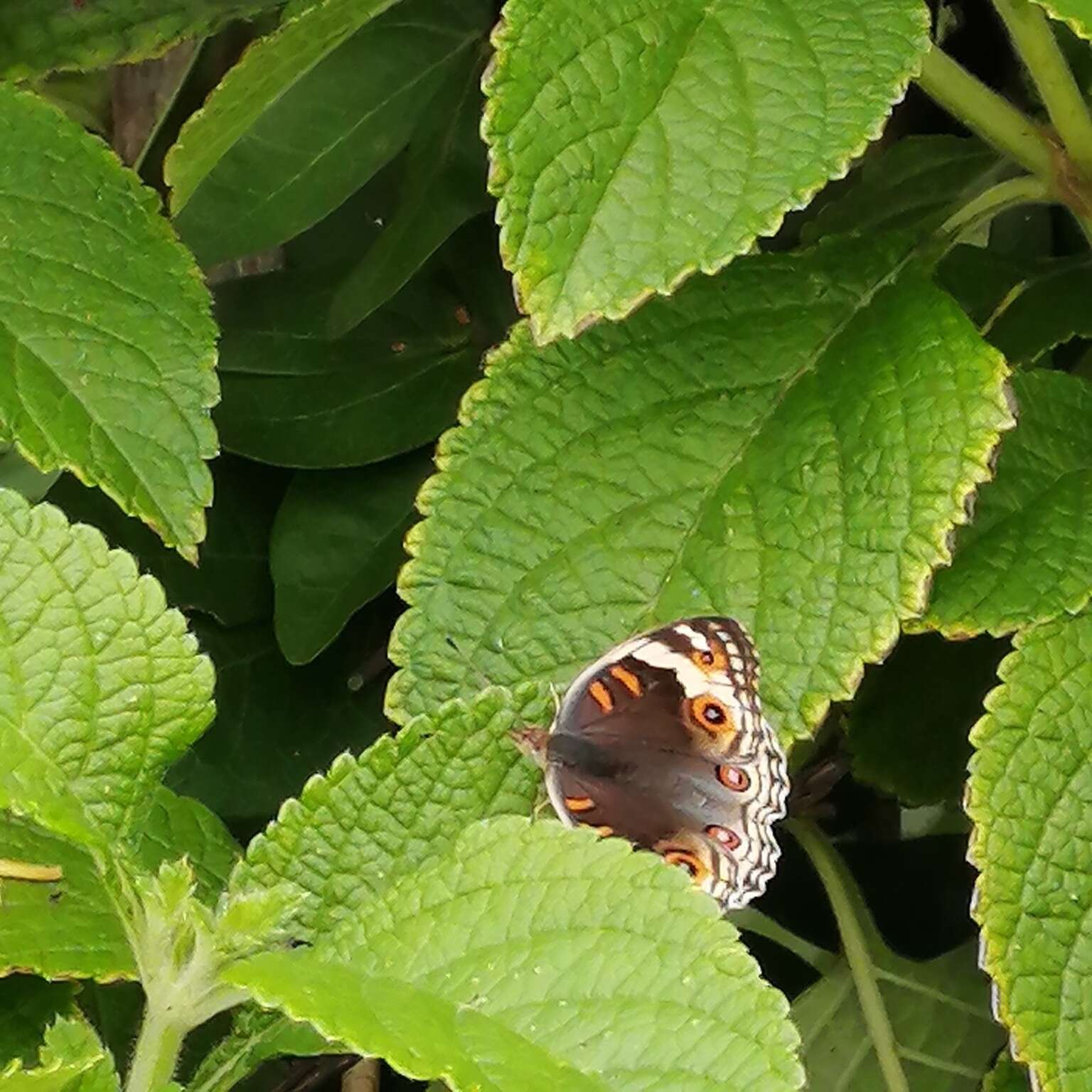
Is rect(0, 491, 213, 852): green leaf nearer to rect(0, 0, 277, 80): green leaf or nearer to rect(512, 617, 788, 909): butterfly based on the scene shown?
rect(512, 617, 788, 909): butterfly

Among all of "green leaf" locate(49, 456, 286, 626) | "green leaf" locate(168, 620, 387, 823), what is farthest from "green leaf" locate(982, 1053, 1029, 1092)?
"green leaf" locate(49, 456, 286, 626)

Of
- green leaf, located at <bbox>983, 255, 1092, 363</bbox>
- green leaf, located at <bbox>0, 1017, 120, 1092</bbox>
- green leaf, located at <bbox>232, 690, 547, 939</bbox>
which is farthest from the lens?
green leaf, located at <bbox>983, 255, 1092, 363</bbox>

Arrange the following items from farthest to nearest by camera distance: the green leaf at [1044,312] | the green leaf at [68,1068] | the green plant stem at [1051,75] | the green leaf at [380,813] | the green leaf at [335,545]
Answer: the green leaf at [335,545] < the green leaf at [1044,312] < the green plant stem at [1051,75] < the green leaf at [380,813] < the green leaf at [68,1068]

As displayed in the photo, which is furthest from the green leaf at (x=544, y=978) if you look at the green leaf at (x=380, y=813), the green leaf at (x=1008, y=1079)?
the green leaf at (x=1008, y=1079)

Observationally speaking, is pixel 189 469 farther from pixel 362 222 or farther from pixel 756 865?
pixel 362 222

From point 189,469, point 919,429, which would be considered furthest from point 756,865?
point 189,469

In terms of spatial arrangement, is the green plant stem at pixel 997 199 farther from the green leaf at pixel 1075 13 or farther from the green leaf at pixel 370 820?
the green leaf at pixel 370 820
